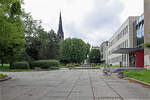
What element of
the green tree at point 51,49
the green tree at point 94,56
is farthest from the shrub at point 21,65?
the green tree at point 94,56

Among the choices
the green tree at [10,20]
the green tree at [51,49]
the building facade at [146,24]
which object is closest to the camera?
the green tree at [10,20]

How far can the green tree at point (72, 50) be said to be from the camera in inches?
3278

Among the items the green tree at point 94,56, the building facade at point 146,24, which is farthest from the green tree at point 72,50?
the building facade at point 146,24

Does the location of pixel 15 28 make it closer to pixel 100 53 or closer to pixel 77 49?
pixel 77 49

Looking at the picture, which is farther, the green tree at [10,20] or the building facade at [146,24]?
the building facade at [146,24]

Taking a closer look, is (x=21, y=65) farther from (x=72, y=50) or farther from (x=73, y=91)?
(x=72, y=50)

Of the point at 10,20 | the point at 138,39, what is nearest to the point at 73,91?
the point at 10,20

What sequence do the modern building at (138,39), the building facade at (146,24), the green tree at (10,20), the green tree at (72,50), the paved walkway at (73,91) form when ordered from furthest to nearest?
the green tree at (72,50) < the modern building at (138,39) < the building facade at (146,24) < the green tree at (10,20) < the paved walkway at (73,91)

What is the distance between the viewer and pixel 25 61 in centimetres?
4666

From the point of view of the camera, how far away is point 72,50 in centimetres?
8344

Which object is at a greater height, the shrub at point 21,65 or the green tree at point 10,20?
the green tree at point 10,20

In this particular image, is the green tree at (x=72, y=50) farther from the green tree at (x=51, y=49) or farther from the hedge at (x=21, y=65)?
the hedge at (x=21, y=65)

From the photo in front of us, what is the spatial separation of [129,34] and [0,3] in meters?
38.2

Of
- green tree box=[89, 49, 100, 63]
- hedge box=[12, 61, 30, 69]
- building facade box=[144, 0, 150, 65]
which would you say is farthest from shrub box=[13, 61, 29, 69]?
green tree box=[89, 49, 100, 63]
